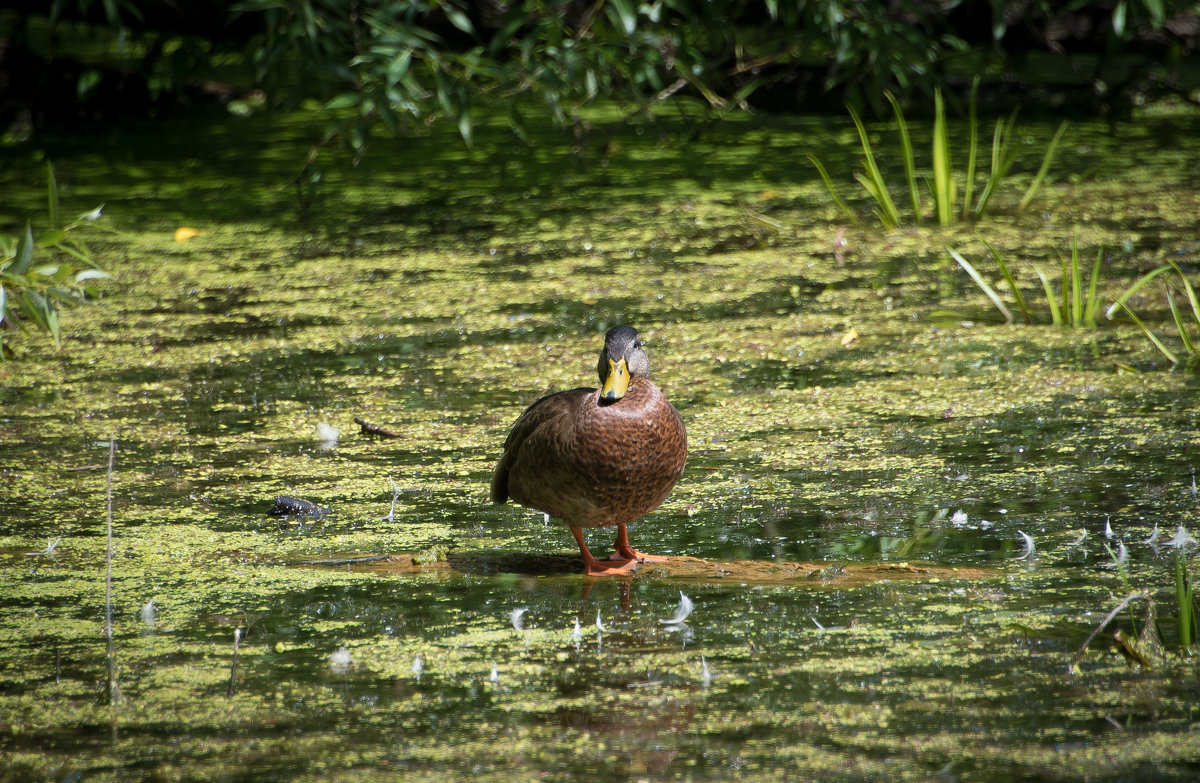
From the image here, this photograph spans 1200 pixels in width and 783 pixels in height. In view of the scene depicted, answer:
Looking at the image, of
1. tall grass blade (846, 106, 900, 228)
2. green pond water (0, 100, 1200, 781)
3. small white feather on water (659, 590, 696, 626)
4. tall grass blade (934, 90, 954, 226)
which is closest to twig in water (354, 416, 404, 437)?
green pond water (0, 100, 1200, 781)

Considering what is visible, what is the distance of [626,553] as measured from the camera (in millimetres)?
2729

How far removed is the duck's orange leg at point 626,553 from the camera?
8.78ft

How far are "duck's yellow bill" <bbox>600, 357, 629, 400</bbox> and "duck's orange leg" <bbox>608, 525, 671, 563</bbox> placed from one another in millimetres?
308

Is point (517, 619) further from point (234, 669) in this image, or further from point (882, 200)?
point (882, 200)

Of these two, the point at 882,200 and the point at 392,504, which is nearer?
the point at 392,504

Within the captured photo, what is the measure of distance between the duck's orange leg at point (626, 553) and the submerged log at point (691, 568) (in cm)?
2

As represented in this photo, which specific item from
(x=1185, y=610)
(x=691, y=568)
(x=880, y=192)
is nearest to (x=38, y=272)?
(x=691, y=568)

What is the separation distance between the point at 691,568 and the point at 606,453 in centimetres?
29

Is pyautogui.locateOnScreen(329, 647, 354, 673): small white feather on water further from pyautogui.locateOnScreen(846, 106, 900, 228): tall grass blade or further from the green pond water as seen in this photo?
pyautogui.locateOnScreen(846, 106, 900, 228): tall grass blade

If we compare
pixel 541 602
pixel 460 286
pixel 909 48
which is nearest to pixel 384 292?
pixel 460 286

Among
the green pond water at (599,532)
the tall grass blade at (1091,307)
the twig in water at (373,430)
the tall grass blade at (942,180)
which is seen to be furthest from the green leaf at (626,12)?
the twig in water at (373,430)

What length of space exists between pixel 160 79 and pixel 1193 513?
19.4ft

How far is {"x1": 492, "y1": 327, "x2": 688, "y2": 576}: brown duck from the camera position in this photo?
2.56 meters

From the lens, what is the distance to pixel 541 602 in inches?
98.0
